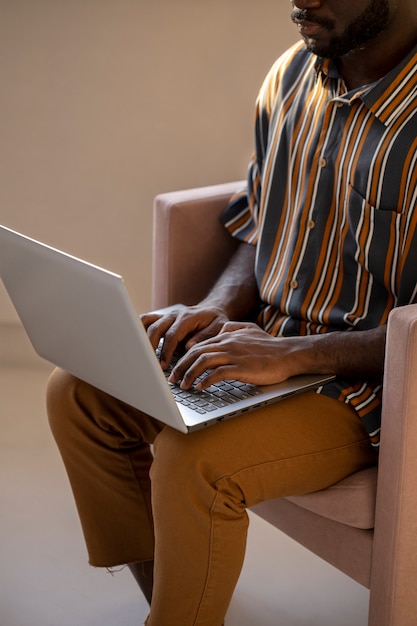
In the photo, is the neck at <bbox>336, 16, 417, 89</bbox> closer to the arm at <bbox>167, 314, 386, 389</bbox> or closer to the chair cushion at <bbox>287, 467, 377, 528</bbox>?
the arm at <bbox>167, 314, 386, 389</bbox>

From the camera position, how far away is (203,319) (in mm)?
1622

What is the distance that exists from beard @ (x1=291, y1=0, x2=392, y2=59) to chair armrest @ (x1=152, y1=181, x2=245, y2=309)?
42cm

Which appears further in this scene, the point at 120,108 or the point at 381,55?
the point at 120,108

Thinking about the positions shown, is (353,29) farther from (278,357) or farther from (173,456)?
(173,456)

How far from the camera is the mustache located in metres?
1.53

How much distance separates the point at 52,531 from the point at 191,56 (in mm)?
1302

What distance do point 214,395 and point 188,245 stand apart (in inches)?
20.5

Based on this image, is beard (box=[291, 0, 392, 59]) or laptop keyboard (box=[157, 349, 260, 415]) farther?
beard (box=[291, 0, 392, 59])

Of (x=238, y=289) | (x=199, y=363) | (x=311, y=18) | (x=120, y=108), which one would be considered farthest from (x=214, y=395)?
(x=120, y=108)

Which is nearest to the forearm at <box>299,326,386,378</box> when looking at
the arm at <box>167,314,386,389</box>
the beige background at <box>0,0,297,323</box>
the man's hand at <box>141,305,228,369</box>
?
the arm at <box>167,314,386,389</box>

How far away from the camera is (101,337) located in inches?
50.9

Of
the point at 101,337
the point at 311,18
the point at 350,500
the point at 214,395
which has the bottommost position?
the point at 350,500

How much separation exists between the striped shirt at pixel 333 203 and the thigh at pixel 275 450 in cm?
4

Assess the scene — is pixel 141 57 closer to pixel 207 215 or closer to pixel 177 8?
pixel 177 8
